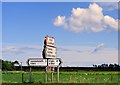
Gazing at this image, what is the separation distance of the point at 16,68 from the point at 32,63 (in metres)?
74.5

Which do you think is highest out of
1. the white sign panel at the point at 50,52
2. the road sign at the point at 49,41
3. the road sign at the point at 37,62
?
the road sign at the point at 49,41

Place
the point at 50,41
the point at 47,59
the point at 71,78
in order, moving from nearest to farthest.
→ 1. the point at 47,59
2. the point at 50,41
3. the point at 71,78

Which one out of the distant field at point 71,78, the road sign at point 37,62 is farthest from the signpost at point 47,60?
the distant field at point 71,78

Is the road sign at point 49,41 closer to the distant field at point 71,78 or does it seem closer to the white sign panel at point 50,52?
the white sign panel at point 50,52

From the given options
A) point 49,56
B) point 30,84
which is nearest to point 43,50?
point 49,56

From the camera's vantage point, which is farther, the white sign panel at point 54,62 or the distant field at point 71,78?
the distant field at point 71,78

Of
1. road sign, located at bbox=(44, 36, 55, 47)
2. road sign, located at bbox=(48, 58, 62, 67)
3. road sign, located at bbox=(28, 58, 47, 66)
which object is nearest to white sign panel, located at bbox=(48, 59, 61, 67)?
road sign, located at bbox=(48, 58, 62, 67)

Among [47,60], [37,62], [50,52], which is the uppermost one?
[50,52]

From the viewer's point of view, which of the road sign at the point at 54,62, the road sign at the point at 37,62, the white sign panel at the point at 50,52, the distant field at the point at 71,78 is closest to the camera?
the road sign at the point at 37,62

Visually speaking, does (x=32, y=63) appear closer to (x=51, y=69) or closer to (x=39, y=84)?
(x=51, y=69)

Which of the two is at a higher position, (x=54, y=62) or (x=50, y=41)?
(x=50, y=41)

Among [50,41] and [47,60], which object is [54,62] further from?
[50,41]

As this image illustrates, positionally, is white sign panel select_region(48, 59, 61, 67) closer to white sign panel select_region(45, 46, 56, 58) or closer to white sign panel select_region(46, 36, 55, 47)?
white sign panel select_region(45, 46, 56, 58)

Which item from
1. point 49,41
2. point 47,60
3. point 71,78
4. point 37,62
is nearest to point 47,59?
point 47,60
